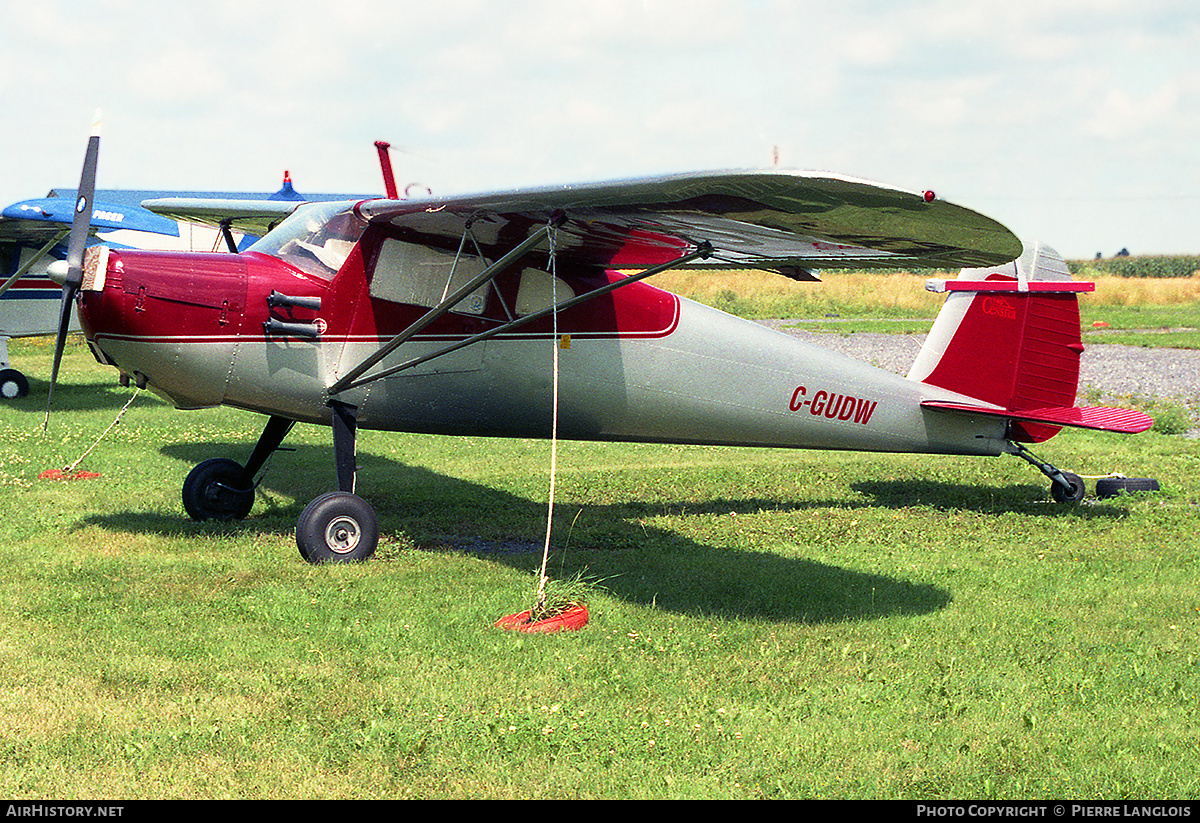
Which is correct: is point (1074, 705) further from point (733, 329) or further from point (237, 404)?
point (237, 404)

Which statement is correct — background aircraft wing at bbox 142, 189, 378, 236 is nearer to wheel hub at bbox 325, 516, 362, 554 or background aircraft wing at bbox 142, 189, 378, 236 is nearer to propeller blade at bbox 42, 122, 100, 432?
propeller blade at bbox 42, 122, 100, 432

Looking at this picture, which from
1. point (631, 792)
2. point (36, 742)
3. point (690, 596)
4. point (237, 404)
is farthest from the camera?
point (237, 404)

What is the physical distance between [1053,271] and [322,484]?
830 centimetres

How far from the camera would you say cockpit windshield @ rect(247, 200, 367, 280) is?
8.55 m

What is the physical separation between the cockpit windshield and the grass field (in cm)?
238

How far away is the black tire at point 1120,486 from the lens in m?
11.3

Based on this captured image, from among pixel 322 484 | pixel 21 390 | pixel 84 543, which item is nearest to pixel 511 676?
pixel 84 543

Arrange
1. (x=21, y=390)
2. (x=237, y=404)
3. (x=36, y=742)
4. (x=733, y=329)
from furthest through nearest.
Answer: (x=21, y=390)
(x=733, y=329)
(x=237, y=404)
(x=36, y=742)

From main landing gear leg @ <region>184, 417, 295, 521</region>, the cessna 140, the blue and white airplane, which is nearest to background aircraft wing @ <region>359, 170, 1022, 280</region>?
the cessna 140

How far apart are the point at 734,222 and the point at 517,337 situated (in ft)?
9.21

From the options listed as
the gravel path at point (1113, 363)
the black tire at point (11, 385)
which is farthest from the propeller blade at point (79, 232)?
the gravel path at point (1113, 363)

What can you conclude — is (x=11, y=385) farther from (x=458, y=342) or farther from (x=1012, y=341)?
(x=1012, y=341)

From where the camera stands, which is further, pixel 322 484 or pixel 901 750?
pixel 322 484

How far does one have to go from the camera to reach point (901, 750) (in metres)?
4.88
